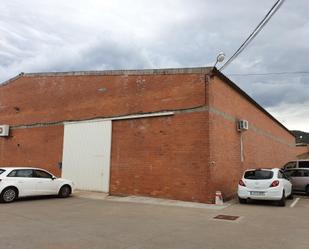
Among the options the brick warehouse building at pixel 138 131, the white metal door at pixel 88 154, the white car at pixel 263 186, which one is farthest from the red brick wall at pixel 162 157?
the white car at pixel 263 186

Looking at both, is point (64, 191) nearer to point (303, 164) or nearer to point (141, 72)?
point (141, 72)

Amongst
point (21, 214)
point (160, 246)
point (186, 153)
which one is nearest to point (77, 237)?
point (160, 246)

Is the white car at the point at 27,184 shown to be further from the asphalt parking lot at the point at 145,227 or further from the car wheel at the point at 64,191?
the asphalt parking lot at the point at 145,227

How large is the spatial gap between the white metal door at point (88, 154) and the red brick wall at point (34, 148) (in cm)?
75

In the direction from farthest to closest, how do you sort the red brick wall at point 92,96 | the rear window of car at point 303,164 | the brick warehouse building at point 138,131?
the rear window of car at point 303,164 → the red brick wall at point 92,96 → the brick warehouse building at point 138,131

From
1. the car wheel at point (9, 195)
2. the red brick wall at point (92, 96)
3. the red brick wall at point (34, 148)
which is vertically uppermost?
the red brick wall at point (92, 96)

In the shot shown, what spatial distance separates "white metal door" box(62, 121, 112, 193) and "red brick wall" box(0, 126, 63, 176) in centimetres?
75

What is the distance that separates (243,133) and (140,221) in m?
10.6

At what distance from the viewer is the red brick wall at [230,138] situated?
14914 millimetres

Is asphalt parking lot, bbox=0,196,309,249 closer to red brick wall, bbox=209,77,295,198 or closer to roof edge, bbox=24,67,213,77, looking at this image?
red brick wall, bbox=209,77,295,198

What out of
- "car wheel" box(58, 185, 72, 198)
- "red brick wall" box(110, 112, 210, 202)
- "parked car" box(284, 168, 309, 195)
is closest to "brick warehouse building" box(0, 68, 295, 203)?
"red brick wall" box(110, 112, 210, 202)

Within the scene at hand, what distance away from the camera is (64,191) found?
16016 millimetres

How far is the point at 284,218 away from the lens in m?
10.9

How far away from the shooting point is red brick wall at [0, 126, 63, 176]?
19.8 meters
